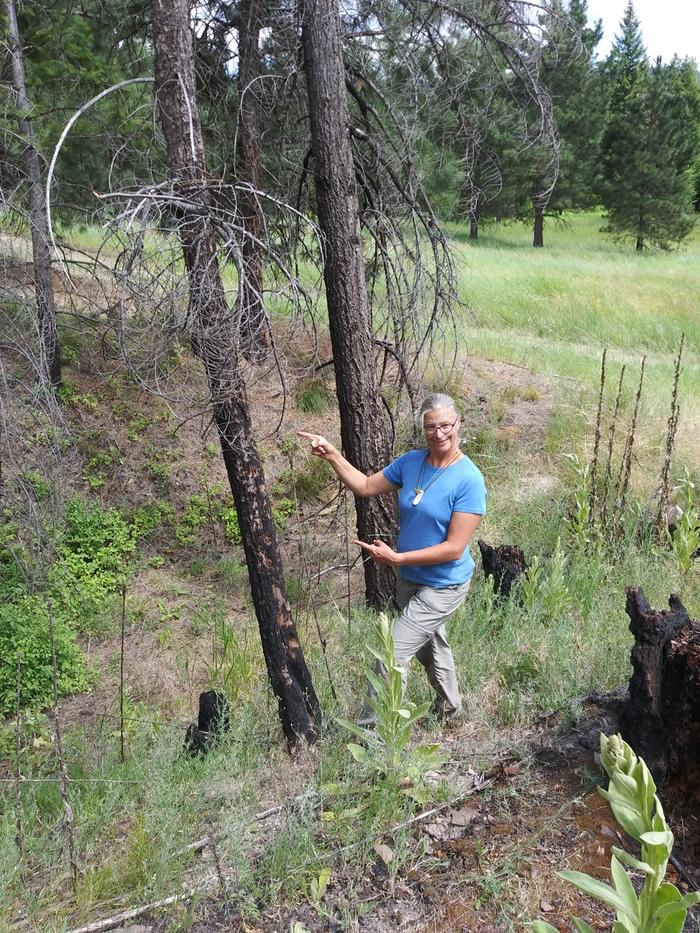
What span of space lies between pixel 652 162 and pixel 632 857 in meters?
31.5

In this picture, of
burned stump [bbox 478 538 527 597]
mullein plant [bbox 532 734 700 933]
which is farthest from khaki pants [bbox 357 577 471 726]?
mullein plant [bbox 532 734 700 933]

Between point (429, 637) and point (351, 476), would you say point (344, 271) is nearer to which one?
point (351, 476)

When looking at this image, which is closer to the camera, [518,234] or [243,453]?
[243,453]

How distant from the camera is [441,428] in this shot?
351cm

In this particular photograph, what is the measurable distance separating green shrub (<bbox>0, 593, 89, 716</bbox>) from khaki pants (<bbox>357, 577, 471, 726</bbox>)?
9.22 ft

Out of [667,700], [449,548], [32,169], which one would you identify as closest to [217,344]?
[449,548]

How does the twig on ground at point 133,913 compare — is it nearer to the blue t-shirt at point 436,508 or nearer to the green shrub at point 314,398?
the blue t-shirt at point 436,508

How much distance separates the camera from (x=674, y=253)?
29.0 meters

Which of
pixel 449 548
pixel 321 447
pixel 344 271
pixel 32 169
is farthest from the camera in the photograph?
pixel 32 169

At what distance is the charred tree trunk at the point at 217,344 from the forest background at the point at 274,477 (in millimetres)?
18

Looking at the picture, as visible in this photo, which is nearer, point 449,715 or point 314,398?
point 449,715

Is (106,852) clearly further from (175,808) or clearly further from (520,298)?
(520,298)

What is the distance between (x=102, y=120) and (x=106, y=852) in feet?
23.2

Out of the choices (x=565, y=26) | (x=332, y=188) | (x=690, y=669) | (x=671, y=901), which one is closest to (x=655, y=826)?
(x=671, y=901)
